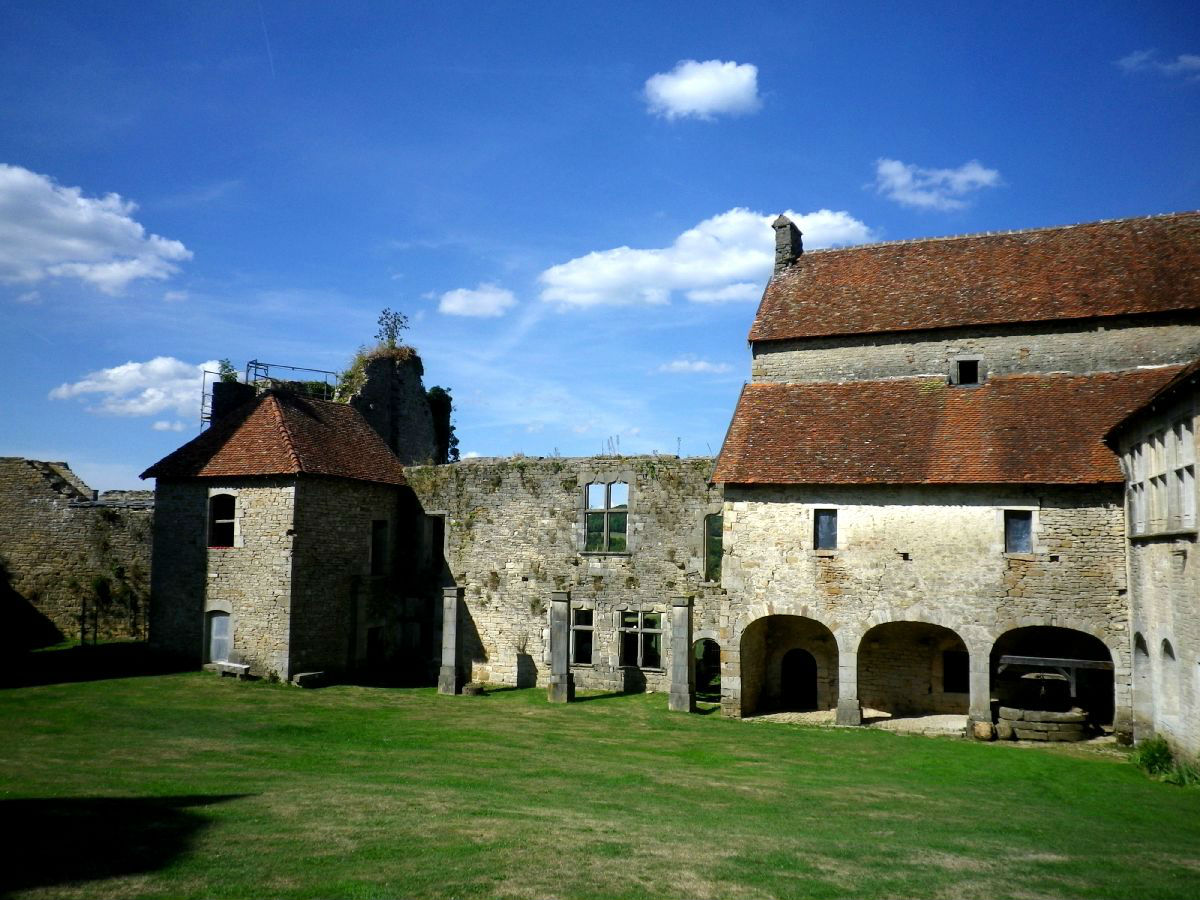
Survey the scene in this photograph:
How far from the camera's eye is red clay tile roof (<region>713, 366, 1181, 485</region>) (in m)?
18.2

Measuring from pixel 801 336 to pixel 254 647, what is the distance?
51.7 ft

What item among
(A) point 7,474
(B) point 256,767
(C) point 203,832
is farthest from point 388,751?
(A) point 7,474

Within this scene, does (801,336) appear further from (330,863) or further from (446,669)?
(330,863)

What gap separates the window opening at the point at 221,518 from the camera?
75.6 ft

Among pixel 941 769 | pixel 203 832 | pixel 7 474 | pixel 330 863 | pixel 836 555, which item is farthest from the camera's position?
pixel 7 474

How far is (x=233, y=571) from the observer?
22500mm

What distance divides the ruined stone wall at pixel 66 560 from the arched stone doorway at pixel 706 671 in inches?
659

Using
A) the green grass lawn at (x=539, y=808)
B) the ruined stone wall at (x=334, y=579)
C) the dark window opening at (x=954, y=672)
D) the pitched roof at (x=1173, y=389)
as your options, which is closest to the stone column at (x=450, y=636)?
the ruined stone wall at (x=334, y=579)

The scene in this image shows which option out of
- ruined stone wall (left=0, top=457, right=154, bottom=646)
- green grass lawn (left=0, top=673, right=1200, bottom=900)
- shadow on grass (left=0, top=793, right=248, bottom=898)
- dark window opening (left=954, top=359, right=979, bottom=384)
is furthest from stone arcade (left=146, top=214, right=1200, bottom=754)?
shadow on grass (left=0, top=793, right=248, bottom=898)

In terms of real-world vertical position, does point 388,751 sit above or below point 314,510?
below

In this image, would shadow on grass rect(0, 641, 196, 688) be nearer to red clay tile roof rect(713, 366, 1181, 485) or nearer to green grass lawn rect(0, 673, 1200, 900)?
green grass lawn rect(0, 673, 1200, 900)

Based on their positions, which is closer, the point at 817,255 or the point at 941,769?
the point at 941,769

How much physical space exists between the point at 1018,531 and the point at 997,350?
4825 millimetres

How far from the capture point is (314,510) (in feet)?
74.6
